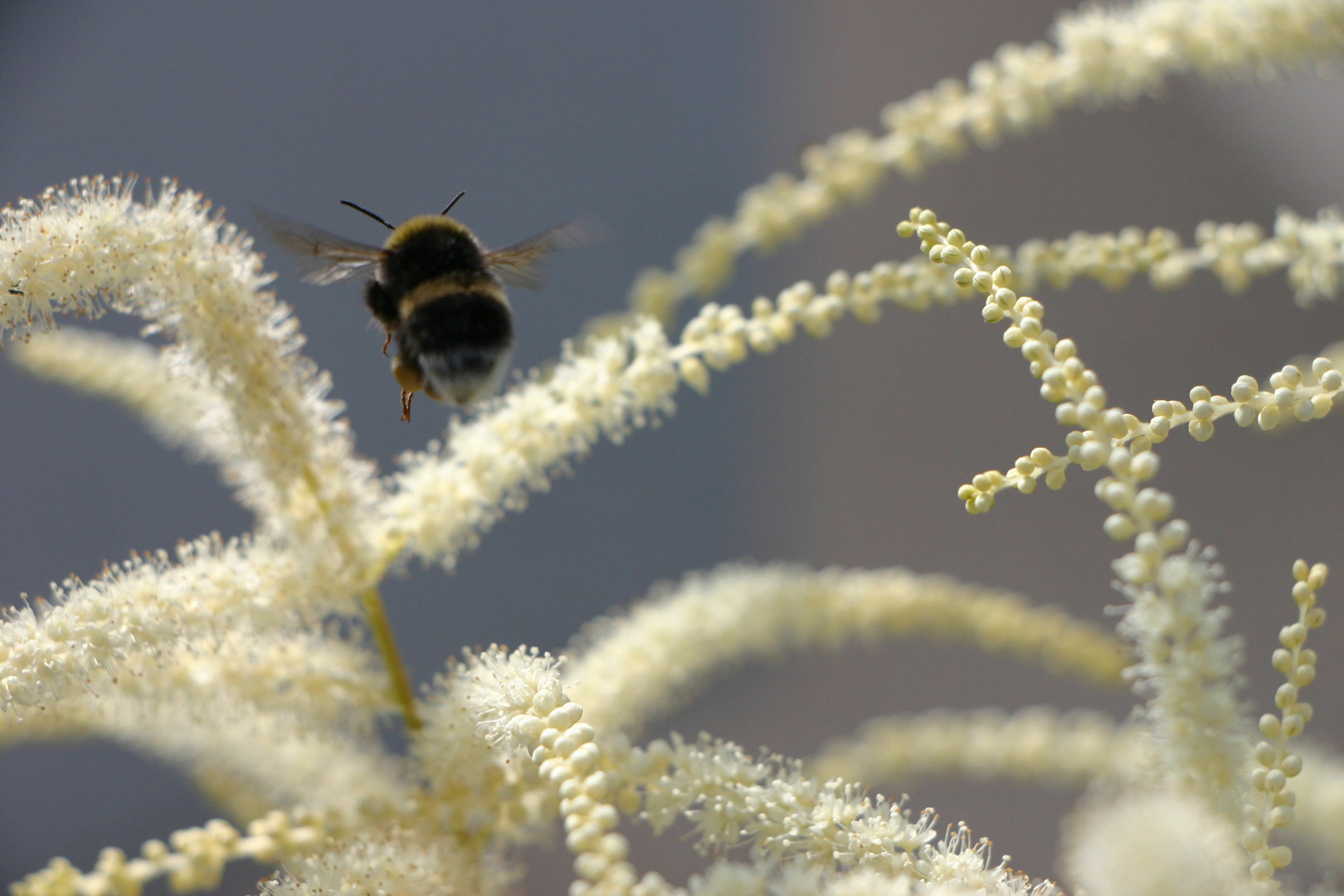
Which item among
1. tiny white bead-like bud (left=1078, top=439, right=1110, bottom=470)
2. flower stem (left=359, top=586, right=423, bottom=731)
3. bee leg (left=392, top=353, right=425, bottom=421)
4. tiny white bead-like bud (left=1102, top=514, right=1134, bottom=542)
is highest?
bee leg (left=392, top=353, right=425, bottom=421)

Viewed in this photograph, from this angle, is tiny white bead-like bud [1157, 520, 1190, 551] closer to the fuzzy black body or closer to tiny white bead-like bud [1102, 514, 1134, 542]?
tiny white bead-like bud [1102, 514, 1134, 542]

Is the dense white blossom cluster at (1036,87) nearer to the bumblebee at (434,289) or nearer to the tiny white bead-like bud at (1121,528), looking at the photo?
the bumblebee at (434,289)

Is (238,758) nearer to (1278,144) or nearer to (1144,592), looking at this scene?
(1144,592)

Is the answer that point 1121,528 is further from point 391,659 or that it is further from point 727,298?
point 727,298

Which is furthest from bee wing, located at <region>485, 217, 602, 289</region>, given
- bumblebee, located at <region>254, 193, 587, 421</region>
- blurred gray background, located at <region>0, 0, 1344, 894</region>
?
blurred gray background, located at <region>0, 0, 1344, 894</region>

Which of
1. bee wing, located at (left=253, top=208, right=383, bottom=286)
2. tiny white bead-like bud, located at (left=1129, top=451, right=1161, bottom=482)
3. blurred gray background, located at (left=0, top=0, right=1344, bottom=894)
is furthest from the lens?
blurred gray background, located at (left=0, top=0, right=1344, bottom=894)

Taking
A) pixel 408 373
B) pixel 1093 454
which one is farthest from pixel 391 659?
pixel 1093 454
